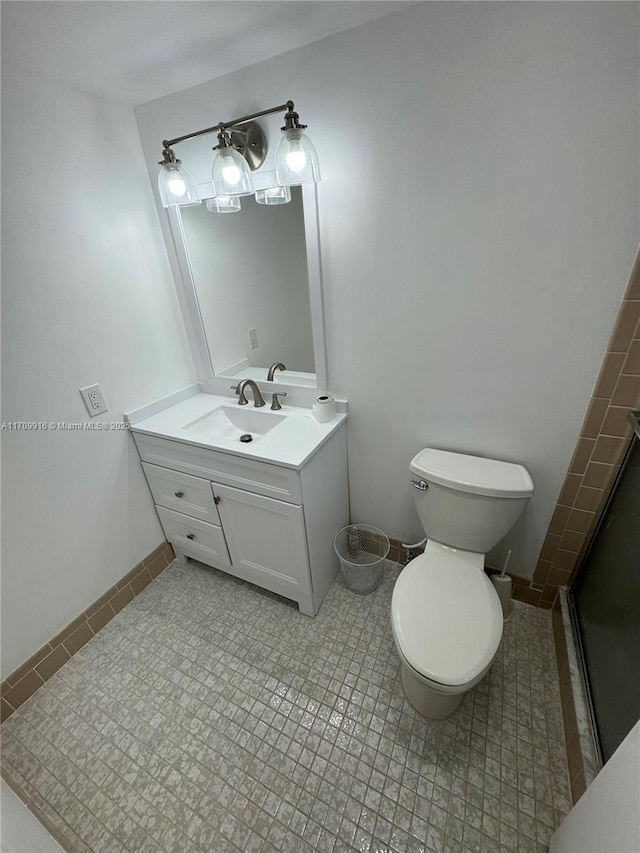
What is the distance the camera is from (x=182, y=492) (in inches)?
62.3

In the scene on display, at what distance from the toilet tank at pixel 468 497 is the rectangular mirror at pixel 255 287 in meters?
0.65

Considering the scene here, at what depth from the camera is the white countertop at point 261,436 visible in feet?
4.15

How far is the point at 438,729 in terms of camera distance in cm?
116

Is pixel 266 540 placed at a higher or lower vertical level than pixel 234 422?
lower

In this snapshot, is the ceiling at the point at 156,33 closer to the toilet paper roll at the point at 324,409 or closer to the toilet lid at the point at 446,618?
the toilet paper roll at the point at 324,409

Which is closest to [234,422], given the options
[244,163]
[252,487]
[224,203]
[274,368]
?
[274,368]

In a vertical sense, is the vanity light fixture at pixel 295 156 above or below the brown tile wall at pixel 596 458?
above

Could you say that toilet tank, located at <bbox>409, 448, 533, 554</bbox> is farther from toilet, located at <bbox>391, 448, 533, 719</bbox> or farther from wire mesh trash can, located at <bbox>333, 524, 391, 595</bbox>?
wire mesh trash can, located at <bbox>333, 524, 391, 595</bbox>

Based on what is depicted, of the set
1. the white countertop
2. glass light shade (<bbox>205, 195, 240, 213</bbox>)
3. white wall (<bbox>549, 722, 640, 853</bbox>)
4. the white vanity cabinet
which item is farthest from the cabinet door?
glass light shade (<bbox>205, 195, 240, 213</bbox>)

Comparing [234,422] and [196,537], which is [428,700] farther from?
[234,422]

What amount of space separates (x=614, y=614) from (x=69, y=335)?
84.8 inches

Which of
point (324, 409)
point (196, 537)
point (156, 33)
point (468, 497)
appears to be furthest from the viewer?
point (196, 537)

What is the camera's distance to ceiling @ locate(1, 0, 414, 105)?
90cm

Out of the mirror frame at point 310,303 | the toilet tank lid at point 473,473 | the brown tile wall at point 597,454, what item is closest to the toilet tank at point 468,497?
the toilet tank lid at point 473,473
